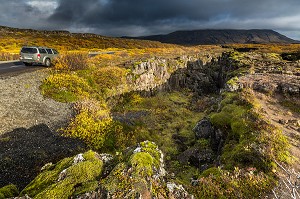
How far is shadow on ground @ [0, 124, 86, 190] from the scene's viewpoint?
14492mm

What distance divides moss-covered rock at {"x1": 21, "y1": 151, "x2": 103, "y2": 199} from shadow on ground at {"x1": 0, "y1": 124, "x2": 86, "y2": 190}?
6.49 metres

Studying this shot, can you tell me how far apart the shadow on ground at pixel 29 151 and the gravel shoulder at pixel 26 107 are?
3.45 ft

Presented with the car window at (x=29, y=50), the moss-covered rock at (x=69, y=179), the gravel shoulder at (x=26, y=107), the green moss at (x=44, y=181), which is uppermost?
the car window at (x=29, y=50)

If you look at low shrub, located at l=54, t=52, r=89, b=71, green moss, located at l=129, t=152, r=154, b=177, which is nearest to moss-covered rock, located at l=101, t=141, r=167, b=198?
green moss, located at l=129, t=152, r=154, b=177

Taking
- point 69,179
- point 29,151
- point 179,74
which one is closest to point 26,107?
point 29,151

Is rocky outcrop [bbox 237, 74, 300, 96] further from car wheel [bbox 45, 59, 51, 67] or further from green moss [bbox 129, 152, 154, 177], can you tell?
car wheel [bbox 45, 59, 51, 67]

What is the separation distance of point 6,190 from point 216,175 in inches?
330

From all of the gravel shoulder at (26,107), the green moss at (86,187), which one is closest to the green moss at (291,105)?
the gravel shoulder at (26,107)

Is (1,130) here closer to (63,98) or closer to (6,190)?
(63,98)

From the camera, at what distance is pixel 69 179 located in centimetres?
780

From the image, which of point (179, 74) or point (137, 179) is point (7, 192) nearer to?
point (137, 179)

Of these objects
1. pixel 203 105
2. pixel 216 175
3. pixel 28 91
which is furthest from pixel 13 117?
pixel 203 105

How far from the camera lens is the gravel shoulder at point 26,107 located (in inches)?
818

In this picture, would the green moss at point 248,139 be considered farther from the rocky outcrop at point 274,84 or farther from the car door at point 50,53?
the car door at point 50,53
